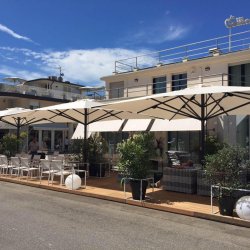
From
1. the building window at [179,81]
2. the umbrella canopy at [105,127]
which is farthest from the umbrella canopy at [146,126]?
the building window at [179,81]

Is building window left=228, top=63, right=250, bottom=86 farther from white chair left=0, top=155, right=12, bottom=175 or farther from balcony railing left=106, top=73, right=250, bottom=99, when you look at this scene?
white chair left=0, top=155, right=12, bottom=175

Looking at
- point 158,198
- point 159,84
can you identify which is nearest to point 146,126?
point 159,84

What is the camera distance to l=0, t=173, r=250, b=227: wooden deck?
8797 millimetres

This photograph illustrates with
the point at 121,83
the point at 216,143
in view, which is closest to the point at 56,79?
the point at 121,83

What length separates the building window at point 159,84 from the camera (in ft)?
81.0

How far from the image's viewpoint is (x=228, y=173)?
8.53m

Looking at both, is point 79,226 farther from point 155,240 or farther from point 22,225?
point 155,240

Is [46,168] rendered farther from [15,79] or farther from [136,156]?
[15,79]

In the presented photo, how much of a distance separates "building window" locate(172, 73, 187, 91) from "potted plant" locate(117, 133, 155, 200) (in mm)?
13392

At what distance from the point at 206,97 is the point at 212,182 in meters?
3.67

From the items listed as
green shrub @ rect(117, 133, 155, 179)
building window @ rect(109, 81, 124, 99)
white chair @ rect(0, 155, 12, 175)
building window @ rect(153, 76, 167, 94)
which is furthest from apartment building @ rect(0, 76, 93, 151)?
green shrub @ rect(117, 133, 155, 179)

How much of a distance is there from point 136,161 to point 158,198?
1.31m

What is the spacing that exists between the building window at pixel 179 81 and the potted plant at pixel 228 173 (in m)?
15.0

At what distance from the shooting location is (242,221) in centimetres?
807
